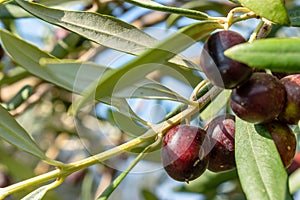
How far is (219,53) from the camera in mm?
997

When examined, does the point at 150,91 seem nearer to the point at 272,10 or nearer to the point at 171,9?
the point at 171,9

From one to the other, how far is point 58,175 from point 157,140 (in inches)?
8.0

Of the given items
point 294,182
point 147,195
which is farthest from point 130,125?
point 147,195

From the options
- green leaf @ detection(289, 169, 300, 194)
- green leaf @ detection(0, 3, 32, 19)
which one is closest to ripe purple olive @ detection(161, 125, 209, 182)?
green leaf @ detection(289, 169, 300, 194)

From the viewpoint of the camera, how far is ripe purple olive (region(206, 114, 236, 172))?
1.15m

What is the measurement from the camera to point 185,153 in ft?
3.76

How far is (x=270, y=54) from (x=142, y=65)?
0.18m

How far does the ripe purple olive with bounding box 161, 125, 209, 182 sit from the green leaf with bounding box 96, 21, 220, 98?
0.20m

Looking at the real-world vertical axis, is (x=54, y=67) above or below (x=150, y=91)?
above

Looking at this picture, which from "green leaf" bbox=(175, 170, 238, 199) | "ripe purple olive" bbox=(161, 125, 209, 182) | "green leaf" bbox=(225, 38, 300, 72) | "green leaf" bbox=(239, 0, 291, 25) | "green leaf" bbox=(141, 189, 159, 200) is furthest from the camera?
"green leaf" bbox=(141, 189, 159, 200)

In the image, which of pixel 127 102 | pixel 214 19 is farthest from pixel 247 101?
pixel 127 102

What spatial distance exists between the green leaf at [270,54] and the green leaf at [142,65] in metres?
0.09

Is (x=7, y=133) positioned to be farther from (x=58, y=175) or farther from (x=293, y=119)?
(x=293, y=119)

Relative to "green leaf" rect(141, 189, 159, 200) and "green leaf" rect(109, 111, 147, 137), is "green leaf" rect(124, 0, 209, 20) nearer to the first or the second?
"green leaf" rect(109, 111, 147, 137)
